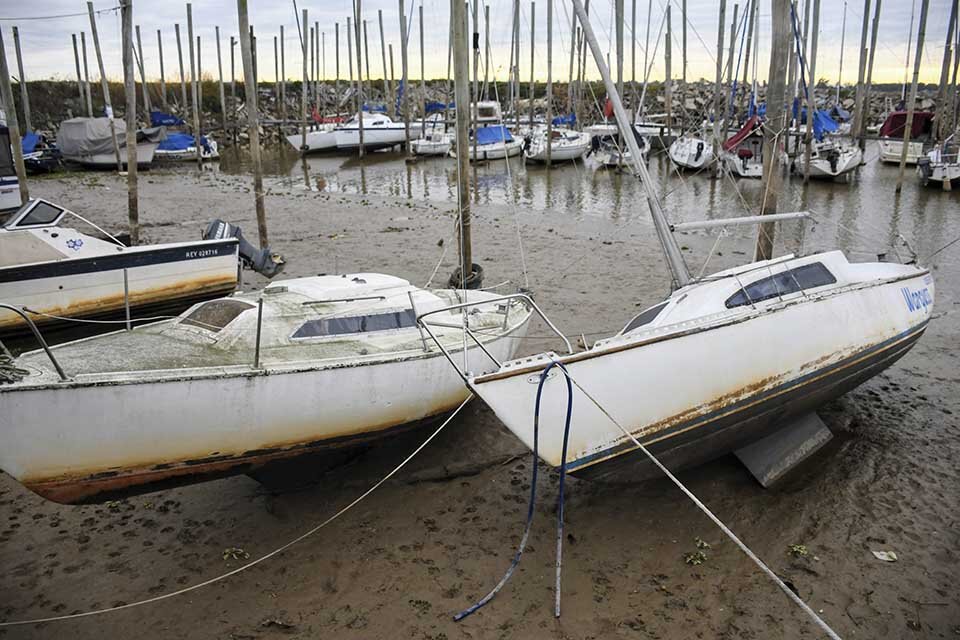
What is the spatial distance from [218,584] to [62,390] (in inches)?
79.5

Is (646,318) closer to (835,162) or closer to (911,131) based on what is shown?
(835,162)

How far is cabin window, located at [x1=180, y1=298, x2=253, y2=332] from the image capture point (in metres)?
7.04

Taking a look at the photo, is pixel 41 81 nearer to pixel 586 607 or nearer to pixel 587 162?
pixel 587 162

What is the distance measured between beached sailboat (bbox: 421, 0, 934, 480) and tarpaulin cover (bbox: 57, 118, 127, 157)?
3314 centimetres

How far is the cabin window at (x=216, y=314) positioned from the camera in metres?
7.04

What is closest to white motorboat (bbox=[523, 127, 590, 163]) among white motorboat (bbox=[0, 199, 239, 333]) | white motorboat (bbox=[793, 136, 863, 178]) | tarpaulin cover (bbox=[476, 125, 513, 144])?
tarpaulin cover (bbox=[476, 125, 513, 144])


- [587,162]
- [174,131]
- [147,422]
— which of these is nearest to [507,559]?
[147,422]

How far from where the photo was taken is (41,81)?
159 feet

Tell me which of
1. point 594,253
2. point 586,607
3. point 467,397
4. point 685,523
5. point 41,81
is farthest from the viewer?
point 41,81

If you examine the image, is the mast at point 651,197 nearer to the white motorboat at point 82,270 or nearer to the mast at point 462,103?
the mast at point 462,103

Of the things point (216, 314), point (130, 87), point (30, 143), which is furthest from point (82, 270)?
point (30, 143)

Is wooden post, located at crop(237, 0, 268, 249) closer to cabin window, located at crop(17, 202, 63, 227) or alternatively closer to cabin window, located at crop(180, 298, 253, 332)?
cabin window, located at crop(17, 202, 63, 227)

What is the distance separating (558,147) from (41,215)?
2806 centimetres

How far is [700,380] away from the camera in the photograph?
20.3ft
